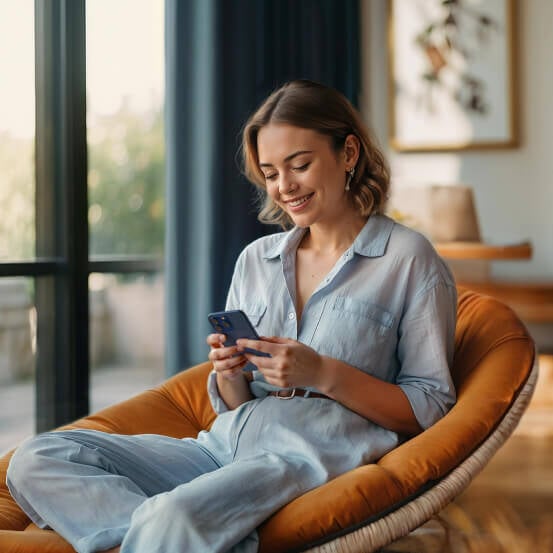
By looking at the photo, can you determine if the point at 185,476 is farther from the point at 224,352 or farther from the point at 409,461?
the point at 409,461

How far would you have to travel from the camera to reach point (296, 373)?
1.54 meters

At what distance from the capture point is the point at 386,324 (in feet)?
5.53

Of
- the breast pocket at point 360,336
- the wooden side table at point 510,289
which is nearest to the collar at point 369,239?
the breast pocket at point 360,336

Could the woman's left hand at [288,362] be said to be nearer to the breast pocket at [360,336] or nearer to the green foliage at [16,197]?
the breast pocket at [360,336]

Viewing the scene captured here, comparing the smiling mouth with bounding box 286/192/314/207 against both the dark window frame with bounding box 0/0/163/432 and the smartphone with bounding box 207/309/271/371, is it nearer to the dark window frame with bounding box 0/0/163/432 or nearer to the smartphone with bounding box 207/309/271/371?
the smartphone with bounding box 207/309/271/371

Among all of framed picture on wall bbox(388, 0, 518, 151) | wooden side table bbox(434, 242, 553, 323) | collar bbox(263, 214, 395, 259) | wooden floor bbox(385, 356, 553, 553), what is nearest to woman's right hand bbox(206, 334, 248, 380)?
collar bbox(263, 214, 395, 259)

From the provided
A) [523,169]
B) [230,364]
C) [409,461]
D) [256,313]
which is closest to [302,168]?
[256,313]

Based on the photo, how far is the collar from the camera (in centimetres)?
175

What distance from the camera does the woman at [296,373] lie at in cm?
144

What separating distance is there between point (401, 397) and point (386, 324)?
0.15 m

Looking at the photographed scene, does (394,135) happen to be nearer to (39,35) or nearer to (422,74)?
(422,74)

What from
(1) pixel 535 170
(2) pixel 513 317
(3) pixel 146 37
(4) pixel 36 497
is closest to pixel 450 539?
(2) pixel 513 317

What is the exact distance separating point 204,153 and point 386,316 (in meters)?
2.19

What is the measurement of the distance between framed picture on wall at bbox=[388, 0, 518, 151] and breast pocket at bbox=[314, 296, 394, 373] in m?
3.58
